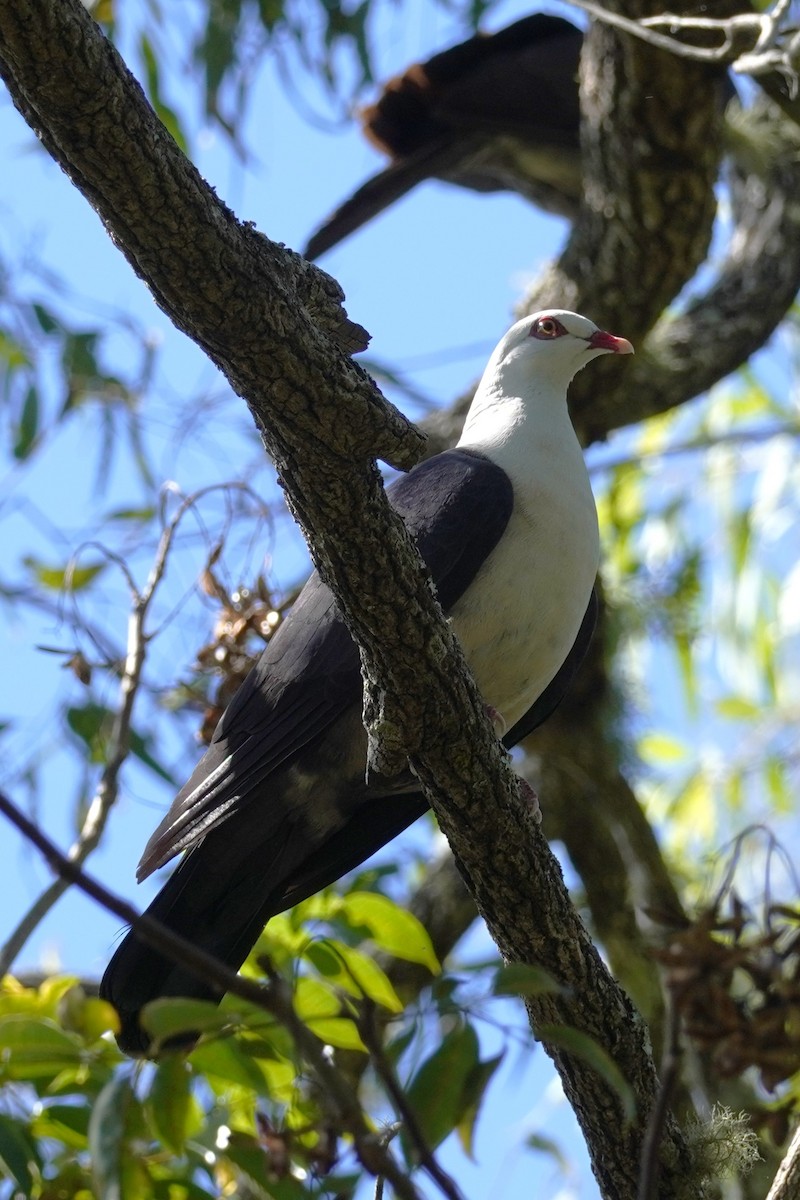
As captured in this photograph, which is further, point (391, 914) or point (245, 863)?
point (245, 863)

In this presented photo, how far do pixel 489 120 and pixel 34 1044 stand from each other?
4.61m

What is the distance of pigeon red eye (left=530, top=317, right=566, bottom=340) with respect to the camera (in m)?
3.38

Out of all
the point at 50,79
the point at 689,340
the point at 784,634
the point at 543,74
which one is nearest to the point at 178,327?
the point at 50,79

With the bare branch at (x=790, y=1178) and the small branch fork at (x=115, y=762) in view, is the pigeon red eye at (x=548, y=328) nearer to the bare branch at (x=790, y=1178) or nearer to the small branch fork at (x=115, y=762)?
the small branch fork at (x=115, y=762)

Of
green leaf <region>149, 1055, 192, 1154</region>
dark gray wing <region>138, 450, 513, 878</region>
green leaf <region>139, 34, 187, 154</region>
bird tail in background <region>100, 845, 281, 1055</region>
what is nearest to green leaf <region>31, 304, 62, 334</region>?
green leaf <region>139, 34, 187, 154</region>

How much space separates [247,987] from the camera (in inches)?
47.1

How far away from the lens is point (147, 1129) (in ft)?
4.75

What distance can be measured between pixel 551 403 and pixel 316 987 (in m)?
1.60

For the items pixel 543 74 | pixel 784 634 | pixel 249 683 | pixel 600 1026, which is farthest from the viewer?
pixel 784 634

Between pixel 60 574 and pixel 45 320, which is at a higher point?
pixel 45 320

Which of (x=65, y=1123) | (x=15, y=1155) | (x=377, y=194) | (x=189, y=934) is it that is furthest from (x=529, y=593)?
(x=377, y=194)

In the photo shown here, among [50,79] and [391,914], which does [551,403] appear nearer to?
[391,914]

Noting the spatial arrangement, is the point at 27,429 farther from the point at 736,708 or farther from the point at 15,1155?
the point at 736,708

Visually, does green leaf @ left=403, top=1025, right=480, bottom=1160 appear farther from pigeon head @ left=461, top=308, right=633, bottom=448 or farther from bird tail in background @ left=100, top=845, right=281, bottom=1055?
pigeon head @ left=461, top=308, right=633, bottom=448
